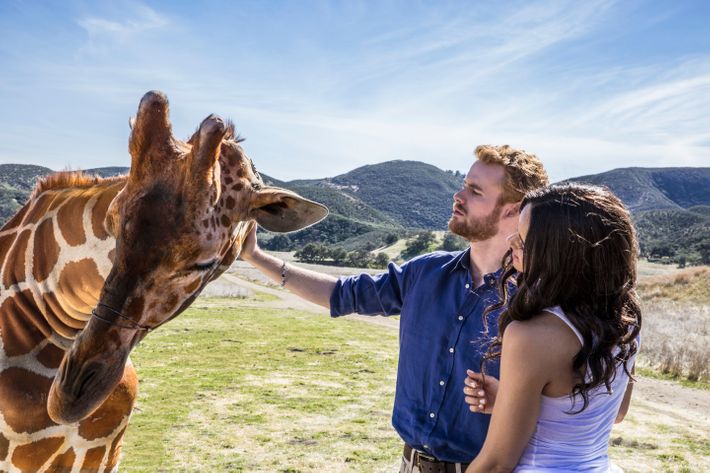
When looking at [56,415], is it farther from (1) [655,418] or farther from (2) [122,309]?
(1) [655,418]

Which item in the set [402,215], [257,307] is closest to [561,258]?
[257,307]

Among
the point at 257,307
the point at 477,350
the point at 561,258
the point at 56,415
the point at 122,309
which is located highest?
the point at 561,258

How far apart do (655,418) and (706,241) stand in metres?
52.6

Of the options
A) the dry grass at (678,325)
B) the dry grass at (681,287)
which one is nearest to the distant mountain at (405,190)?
the dry grass at (681,287)

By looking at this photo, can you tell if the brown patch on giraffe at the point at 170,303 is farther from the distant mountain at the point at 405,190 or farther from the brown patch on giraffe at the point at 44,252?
the distant mountain at the point at 405,190

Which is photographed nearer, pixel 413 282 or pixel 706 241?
pixel 413 282

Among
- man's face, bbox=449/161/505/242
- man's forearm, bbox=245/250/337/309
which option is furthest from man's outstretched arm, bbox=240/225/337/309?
man's face, bbox=449/161/505/242

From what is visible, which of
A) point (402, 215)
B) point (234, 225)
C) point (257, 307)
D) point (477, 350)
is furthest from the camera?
point (402, 215)

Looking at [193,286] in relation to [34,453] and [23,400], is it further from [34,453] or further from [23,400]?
[34,453]

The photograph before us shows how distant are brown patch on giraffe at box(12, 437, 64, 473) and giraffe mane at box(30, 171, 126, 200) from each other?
1368 millimetres

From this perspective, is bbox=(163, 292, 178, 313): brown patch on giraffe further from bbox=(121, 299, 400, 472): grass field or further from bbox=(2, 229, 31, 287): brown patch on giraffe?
bbox=(121, 299, 400, 472): grass field

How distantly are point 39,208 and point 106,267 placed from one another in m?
0.72

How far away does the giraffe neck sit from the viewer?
2896 mm

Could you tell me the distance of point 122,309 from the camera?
226 centimetres
